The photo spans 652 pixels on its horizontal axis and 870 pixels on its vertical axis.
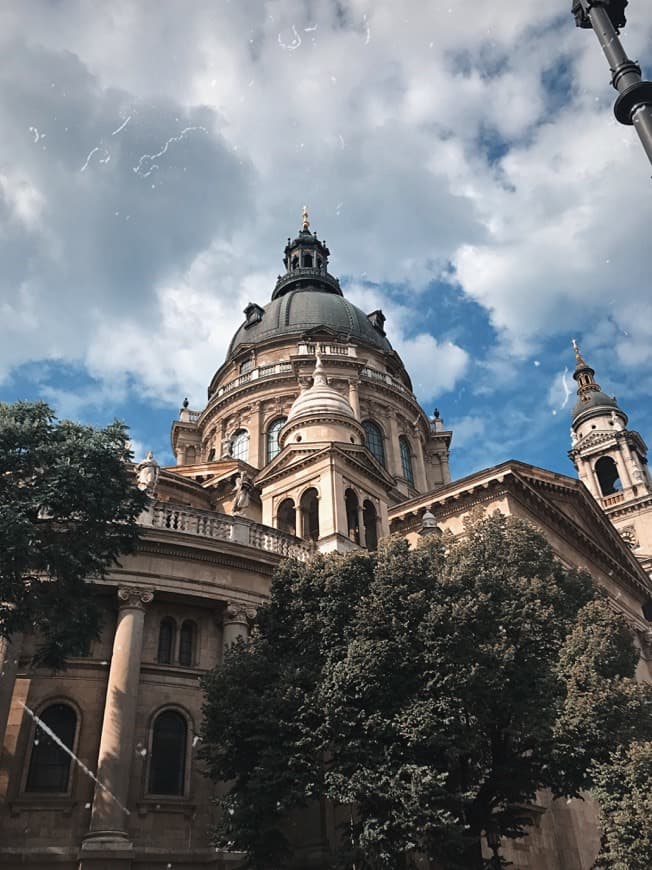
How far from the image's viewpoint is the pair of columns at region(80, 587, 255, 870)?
15625 mm

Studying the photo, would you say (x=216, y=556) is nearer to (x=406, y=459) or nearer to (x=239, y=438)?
(x=239, y=438)

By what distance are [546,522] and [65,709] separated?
68.7 ft

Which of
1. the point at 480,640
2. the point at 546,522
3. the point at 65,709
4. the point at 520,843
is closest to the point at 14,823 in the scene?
the point at 65,709

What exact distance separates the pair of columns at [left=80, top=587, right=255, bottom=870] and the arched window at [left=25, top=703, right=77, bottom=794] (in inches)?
41.2

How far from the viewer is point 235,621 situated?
20.1 meters

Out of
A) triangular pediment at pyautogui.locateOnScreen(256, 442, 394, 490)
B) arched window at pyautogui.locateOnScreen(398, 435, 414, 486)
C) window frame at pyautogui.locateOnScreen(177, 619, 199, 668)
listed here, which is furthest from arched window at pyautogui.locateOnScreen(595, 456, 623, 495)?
window frame at pyautogui.locateOnScreen(177, 619, 199, 668)

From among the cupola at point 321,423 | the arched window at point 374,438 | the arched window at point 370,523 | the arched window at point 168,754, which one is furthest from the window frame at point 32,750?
the arched window at point 374,438

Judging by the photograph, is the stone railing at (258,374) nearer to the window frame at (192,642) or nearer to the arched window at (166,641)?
the window frame at (192,642)

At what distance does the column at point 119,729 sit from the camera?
627 inches

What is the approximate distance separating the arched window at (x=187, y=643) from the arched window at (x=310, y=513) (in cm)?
896

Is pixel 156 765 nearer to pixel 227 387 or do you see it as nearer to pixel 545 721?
pixel 545 721

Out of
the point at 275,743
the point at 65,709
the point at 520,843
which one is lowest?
the point at 520,843

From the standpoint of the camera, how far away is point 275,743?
1512 cm

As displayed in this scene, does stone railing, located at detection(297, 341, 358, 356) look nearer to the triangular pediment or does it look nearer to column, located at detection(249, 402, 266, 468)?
column, located at detection(249, 402, 266, 468)
